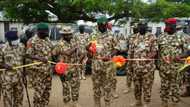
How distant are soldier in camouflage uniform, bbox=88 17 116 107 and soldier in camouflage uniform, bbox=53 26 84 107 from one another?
378mm

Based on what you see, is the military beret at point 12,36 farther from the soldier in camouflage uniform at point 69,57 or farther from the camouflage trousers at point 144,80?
the camouflage trousers at point 144,80

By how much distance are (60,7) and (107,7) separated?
7.30 ft

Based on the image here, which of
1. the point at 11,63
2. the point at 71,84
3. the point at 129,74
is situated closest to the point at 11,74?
the point at 11,63

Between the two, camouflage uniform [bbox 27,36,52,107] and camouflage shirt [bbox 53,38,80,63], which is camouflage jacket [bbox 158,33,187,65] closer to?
camouflage shirt [bbox 53,38,80,63]

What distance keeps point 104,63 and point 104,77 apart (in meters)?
0.29

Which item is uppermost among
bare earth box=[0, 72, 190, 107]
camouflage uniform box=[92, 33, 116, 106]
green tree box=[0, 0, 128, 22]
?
green tree box=[0, 0, 128, 22]

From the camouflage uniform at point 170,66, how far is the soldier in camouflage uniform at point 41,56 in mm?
2251

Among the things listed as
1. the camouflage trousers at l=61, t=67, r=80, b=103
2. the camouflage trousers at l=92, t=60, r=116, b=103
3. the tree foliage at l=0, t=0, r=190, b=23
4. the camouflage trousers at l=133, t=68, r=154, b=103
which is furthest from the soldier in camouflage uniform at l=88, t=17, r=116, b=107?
the tree foliage at l=0, t=0, r=190, b=23

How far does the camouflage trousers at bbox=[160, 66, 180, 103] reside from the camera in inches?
343

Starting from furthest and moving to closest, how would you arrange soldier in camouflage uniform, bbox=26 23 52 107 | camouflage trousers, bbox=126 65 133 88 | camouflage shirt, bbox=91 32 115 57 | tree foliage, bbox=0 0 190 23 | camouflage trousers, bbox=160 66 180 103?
tree foliage, bbox=0 0 190 23, camouflage trousers, bbox=126 65 133 88, camouflage trousers, bbox=160 66 180 103, camouflage shirt, bbox=91 32 115 57, soldier in camouflage uniform, bbox=26 23 52 107

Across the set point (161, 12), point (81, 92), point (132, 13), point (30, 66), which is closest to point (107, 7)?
point (132, 13)

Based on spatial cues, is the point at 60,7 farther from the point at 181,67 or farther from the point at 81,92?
the point at 181,67

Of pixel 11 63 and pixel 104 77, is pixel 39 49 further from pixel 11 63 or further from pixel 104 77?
pixel 104 77

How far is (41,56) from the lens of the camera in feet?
27.0
